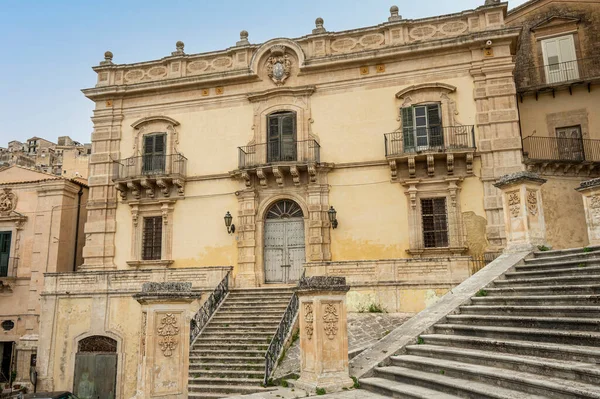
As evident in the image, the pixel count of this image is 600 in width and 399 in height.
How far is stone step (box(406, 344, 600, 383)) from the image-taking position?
5.59m

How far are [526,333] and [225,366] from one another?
8128mm

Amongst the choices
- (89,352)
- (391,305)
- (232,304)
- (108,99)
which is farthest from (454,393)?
(108,99)

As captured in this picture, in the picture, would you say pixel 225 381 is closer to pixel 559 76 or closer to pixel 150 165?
pixel 150 165

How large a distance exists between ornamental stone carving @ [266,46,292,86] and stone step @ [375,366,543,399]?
14.5 metres

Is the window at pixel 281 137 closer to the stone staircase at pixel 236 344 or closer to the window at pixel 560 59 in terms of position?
the stone staircase at pixel 236 344

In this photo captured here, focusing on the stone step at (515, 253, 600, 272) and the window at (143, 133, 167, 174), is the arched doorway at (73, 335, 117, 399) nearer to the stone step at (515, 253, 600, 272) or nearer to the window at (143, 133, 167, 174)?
the window at (143, 133, 167, 174)

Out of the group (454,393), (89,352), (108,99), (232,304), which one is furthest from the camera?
(108,99)

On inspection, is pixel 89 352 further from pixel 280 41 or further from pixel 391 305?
pixel 280 41

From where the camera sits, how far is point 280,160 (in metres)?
19.7

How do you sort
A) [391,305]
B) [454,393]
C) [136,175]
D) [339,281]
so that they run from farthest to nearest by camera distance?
[136,175] < [391,305] < [339,281] < [454,393]

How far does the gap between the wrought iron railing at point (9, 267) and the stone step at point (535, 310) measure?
21.3 m

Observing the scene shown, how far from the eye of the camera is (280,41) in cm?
2056

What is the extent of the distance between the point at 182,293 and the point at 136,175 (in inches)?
523

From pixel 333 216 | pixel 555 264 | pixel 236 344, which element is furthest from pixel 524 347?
pixel 333 216
